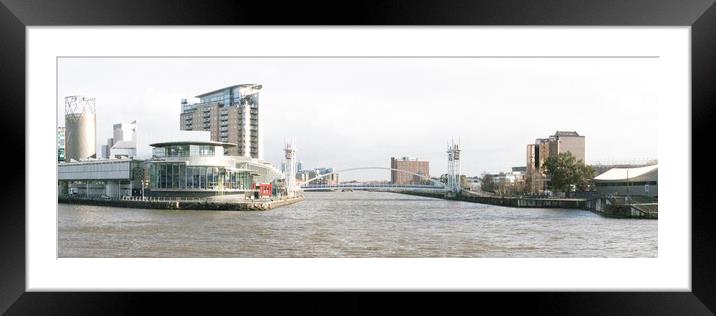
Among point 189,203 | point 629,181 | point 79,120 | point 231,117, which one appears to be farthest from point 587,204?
point 79,120

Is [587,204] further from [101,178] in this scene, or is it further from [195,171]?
[101,178]

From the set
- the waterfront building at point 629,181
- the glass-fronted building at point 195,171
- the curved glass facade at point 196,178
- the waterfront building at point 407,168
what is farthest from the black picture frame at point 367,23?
the curved glass facade at point 196,178

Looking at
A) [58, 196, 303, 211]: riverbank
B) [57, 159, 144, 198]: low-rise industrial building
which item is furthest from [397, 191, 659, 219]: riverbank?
[57, 159, 144, 198]: low-rise industrial building

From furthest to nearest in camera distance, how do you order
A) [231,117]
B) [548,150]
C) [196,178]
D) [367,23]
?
1. [548,150]
2. [196,178]
3. [231,117]
4. [367,23]

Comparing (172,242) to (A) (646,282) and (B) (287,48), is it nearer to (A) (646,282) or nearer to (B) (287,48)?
(B) (287,48)

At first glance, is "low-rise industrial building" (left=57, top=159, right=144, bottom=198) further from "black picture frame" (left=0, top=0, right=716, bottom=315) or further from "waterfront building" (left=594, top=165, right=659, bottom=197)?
"waterfront building" (left=594, top=165, right=659, bottom=197)
